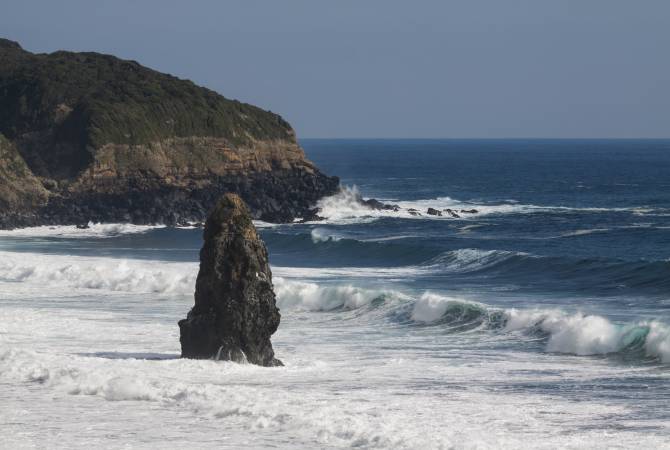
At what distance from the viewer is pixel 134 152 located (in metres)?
71.2

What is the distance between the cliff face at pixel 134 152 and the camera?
6688 cm

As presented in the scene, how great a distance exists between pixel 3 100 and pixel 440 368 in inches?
2375

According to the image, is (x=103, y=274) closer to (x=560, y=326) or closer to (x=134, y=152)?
(x=560, y=326)

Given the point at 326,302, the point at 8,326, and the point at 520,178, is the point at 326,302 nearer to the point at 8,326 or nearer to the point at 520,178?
the point at 8,326

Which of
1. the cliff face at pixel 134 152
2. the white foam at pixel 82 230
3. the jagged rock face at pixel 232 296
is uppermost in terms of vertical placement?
the cliff face at pixel 134 152

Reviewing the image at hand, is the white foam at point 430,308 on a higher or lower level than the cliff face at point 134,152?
lower

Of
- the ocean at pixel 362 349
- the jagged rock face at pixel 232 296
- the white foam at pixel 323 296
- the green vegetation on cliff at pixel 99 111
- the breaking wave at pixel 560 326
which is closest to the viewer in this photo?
the ocean at pixel 362 349

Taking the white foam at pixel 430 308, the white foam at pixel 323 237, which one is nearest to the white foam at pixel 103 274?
the white foam at pixel 430 308

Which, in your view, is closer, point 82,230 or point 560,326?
point 560,326

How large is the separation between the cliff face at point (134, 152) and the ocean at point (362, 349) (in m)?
9.68

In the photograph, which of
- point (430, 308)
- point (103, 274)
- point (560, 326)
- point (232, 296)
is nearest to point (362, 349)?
point (560, 326)

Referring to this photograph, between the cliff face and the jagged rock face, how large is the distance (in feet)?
138

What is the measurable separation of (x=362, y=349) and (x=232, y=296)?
475 cm

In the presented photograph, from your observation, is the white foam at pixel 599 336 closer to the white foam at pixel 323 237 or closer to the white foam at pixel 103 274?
the white foam at pixel 103 274
